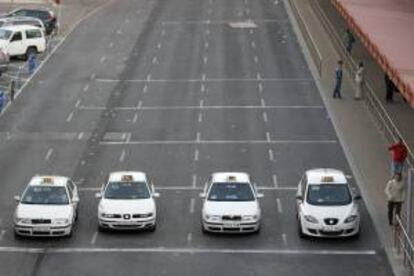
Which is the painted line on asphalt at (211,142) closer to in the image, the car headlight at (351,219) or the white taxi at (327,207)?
the white taxi at (327,207)

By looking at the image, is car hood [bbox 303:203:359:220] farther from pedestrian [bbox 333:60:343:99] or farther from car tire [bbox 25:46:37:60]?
car tire [bbox 25:46:37:60]

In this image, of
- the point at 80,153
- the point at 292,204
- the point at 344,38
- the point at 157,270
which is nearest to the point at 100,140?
the point at 80,153

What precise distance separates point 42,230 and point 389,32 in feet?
64.5

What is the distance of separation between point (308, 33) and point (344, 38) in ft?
9.87

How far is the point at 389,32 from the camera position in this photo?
43688 millimetres

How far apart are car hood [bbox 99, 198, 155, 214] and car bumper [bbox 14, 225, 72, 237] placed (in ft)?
4.02

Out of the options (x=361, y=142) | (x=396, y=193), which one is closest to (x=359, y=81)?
(x=361, y=142)

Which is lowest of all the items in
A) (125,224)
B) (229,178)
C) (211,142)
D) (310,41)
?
(310,41)

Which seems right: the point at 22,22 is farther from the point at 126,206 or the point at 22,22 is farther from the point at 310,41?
the point at 126,206

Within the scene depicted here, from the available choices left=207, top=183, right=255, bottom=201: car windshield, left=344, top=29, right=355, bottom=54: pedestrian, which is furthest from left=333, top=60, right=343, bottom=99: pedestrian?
left=207, top=183, right=255, bottom=201: car windshield

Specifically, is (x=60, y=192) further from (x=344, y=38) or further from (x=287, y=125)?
(x=344, y=38)

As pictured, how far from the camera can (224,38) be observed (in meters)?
65.2

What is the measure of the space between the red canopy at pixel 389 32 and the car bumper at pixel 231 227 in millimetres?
5960

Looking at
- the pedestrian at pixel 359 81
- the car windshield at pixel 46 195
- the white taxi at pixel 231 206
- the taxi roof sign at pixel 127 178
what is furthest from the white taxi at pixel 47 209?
the pedestrian at pixel 359 81
